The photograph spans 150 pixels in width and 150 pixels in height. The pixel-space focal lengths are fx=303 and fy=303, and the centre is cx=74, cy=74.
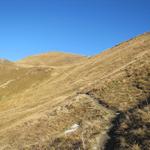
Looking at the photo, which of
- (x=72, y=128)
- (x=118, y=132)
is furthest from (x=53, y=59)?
(x=118, y=132)

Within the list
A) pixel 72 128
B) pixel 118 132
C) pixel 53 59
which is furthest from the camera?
pixel 53 59

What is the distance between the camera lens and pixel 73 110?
87.6ft

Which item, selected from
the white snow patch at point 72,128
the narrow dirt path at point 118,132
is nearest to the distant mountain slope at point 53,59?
the white snow patch at point 72,128

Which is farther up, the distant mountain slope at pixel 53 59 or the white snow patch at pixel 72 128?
the distant mountain slope at pixel 53 59

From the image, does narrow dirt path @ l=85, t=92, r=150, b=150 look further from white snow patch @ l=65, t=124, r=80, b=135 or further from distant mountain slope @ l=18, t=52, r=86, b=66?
distant mountain slope @ l=18, t=52, r=86, b=66

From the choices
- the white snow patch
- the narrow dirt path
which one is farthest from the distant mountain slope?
the narrow dirt path

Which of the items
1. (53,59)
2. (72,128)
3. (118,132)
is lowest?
(118,132)

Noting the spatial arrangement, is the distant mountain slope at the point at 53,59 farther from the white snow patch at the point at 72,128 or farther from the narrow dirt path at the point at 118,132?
the narrow dirt path at the point at 118,132

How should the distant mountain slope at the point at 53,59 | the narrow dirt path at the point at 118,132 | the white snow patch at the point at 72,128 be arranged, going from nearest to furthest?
1. the narrow dirt path at the point at 118,132
2. the white snow patch at the point at 72,128
3. the distant mountain slope at the point at 53,59

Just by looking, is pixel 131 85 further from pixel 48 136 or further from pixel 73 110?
pixel 48 136

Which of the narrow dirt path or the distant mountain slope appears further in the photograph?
the distant mountain slope

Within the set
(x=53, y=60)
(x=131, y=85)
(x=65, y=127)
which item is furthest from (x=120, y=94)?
(x=53, y=60)

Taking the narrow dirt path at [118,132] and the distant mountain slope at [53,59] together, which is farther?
the distant mountain slope at [53,59]

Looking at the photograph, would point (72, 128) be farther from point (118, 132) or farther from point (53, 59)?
point (53, 59)
